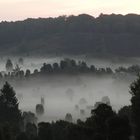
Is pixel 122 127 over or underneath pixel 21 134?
underneath

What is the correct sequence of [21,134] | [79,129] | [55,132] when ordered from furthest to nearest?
[55,132], [21,134], [79,129]

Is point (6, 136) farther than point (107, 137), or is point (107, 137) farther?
point (6, 136)

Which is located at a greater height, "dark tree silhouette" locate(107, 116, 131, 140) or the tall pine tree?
the tall pine tree

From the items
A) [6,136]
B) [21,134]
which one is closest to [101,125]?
[6,136]

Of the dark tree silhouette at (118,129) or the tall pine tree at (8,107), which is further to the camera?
the tall pine tree at (8,107)

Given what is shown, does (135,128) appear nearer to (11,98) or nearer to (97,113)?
(97,113)

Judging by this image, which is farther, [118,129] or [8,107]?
[8,107]

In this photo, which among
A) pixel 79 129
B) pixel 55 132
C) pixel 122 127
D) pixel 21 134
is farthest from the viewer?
pixel 55 132

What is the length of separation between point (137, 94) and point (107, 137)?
7.19 m

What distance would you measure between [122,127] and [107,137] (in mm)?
1868

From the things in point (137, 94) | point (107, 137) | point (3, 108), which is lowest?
point (107, 137)

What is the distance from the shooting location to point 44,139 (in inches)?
3155

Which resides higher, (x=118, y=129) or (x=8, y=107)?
(x=8, y=107)

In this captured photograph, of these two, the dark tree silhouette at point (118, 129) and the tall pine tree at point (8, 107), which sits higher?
the tall pine tree at point (8, 107)
